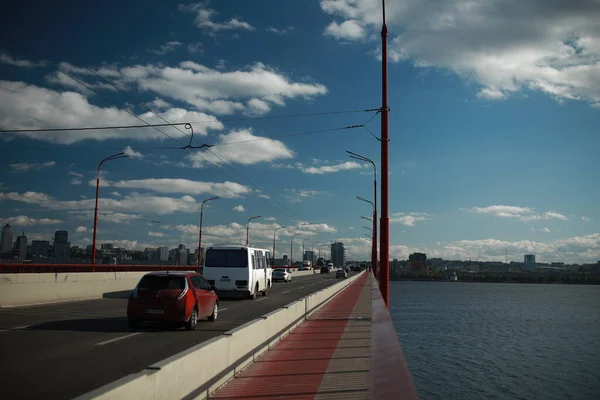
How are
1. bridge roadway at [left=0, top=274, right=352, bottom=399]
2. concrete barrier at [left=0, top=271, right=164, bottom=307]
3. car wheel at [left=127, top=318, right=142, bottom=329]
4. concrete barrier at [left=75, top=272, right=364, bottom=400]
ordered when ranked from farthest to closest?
concrete barrier at [left=0, top=271, right=164, bottom=307] → car wheel at [left=127, top=318, right=142, bottom=329] → bridge roadway at [left=0, top=274, right=352, bottom=399] → concrete barrier at [left=75, top=272, right=364, bottom=400]

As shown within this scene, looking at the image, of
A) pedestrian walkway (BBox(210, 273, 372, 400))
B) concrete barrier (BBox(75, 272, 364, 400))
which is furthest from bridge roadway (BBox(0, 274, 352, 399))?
pedestrian walkway (BBox(210, 273, 372, 400))

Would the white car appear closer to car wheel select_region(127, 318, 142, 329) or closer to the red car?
the red car

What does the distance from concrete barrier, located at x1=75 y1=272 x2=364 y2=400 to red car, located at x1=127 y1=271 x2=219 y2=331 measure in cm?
351

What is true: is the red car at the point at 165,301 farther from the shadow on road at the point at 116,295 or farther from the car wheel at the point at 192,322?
the shadow on road at the point at 116,295

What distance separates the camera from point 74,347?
11.8m

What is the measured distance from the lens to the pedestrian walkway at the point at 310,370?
7.41 m

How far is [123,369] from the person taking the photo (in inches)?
368

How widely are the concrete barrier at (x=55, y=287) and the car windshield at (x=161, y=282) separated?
27.0 feet

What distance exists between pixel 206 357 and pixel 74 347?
5.77 metres

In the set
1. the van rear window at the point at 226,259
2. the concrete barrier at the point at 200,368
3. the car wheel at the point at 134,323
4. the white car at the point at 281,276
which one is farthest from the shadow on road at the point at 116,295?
the white car at the point at 281,276

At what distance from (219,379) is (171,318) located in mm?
7688

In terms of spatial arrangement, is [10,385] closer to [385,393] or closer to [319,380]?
[319,380]

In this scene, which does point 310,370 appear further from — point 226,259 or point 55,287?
point 226,259

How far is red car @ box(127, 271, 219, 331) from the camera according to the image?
1509cm
